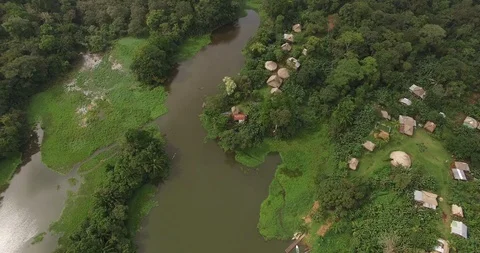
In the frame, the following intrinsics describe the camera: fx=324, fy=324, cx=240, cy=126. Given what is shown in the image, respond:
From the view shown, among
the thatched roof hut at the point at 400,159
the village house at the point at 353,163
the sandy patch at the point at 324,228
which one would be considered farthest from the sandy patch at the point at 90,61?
the thatched roof hut at the point at 400,159

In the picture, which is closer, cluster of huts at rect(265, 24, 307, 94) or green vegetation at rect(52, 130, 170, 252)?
green vegetation at rect(52, 130, 170, 252)

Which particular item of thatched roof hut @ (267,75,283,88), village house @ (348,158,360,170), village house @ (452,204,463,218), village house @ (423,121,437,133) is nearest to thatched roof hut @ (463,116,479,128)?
village house @ (423,121,437,133)

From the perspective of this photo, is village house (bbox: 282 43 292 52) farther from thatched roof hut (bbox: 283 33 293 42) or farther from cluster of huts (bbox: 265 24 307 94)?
thatched roof hut (bbox: 283 33 293 42)

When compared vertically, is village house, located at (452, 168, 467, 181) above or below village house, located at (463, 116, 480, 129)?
below

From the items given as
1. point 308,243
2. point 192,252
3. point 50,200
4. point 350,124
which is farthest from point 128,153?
point 350,124

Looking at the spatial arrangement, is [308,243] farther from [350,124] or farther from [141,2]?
[141,2]

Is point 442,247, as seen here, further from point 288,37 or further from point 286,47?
point 288,37
